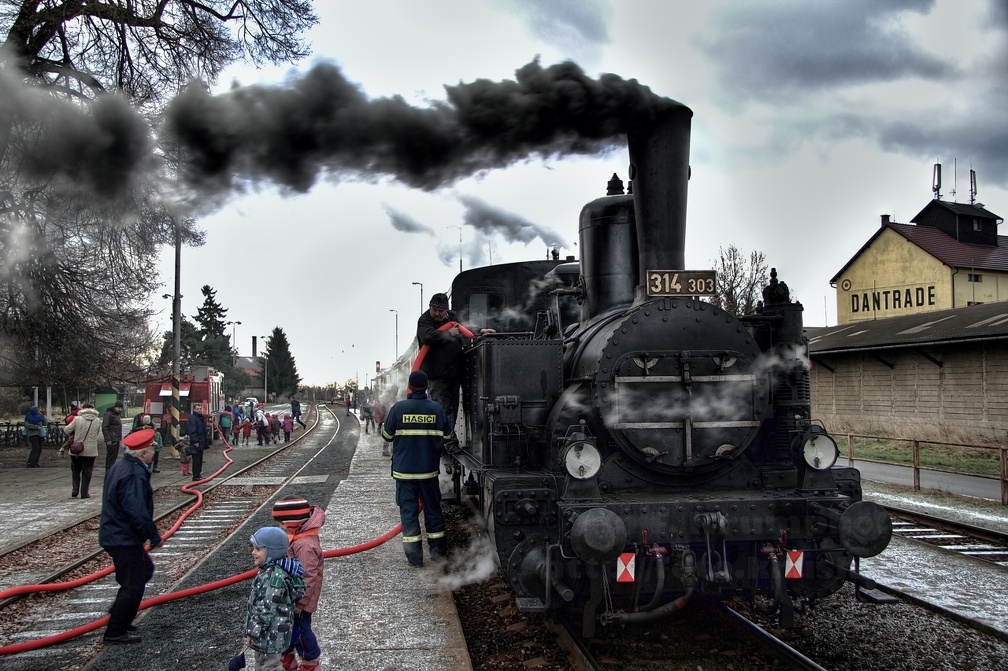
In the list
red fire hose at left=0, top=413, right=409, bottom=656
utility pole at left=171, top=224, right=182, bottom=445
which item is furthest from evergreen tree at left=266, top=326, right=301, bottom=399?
red fire hose at left=0, top=413, right=409, bottom=656

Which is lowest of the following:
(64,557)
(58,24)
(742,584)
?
(64,557)

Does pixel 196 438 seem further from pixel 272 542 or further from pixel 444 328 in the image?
pixel 272 542

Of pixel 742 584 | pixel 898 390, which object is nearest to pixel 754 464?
pixel 742 584

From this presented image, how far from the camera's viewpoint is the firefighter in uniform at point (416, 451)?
6.70 metres

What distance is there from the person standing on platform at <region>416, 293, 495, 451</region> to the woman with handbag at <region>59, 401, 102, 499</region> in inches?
260

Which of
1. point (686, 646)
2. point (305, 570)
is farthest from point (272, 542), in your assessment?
point (686, 646)

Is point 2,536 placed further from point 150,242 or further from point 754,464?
point 754,464

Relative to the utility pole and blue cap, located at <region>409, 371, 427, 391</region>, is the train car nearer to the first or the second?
the utility pole

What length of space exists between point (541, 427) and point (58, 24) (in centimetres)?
644

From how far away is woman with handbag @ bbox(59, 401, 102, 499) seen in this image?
11680mm

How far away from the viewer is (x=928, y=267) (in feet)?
104

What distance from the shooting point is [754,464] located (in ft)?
18.6

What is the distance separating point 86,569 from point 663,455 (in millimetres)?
5896

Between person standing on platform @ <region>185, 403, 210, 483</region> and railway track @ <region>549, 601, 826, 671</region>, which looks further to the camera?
person standing on platform @ <region>185, 403, 210, 483</region>
